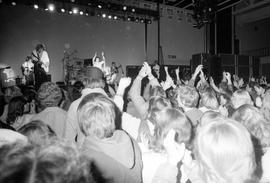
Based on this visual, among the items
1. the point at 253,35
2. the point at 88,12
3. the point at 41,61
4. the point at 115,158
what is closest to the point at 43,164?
the point at 115,158

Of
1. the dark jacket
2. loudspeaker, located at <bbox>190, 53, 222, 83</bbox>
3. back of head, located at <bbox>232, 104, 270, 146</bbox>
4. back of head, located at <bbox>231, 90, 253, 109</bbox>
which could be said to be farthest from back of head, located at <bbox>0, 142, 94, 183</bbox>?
loudspeaker, located at <bbox>190, 53, 222, 83</bbox>

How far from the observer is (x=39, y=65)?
21.6 feet

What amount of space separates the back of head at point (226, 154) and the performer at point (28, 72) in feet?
23.9

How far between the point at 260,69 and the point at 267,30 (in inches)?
118

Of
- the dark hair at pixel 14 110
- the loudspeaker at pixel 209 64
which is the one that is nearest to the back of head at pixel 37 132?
the dark hair at pixel 14 110

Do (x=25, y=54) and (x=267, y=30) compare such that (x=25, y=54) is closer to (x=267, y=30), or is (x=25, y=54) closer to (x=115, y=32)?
(x=115, y=32)

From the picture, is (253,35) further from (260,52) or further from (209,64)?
(209,64)

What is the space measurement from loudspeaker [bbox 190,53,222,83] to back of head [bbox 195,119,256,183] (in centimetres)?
911

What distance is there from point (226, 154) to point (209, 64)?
31.7 feet

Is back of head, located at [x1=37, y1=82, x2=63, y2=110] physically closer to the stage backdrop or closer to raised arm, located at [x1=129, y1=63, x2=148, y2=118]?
raised arm, located at [x1=129, y1=63, x2=148, y2=118]

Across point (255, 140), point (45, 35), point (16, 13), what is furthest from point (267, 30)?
point (255, 140)

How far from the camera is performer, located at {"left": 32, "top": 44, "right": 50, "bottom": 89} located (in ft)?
21.1

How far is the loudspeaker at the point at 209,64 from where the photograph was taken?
9.78 m

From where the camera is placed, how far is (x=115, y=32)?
9.86 m
